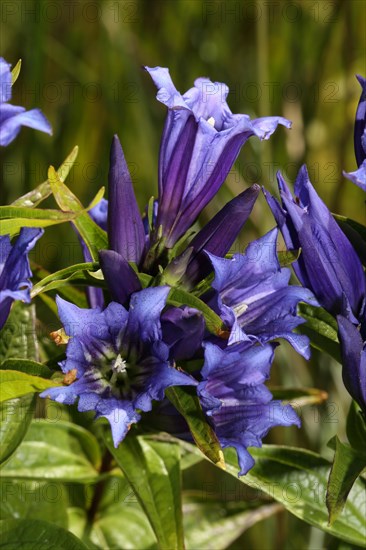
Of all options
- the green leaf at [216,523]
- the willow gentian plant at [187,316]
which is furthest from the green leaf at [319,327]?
the green leaf at [216,523]

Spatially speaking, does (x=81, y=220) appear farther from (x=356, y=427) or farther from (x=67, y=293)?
(x=356, y=427)

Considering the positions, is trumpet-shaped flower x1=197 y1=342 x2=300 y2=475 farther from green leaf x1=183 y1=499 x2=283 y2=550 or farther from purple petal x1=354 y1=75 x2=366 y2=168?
green leaf x1=183 y1=499 x2=283 y2=550

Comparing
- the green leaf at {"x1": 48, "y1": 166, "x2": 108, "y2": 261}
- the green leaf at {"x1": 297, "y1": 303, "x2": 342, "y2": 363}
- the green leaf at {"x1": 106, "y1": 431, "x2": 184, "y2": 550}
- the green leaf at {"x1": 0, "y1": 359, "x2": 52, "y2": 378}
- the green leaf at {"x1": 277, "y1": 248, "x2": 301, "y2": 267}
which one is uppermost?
the green leaf at {"x1": 48, "y1": 166, "x2": 108, "y2": 261}

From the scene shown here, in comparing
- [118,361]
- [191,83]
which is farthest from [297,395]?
[191,83]

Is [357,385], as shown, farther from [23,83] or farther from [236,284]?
[23,83]

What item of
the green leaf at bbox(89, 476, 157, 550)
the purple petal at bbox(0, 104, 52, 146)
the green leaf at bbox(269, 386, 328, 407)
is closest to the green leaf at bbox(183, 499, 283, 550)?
the green leaf at bbox(89, 476, 157, 550)

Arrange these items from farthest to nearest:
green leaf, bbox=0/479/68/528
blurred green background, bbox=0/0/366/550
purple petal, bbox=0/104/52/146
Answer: blurred green background, bbox=0/0/366/550
green leaf, bbox=0/479/68/528
purple petal, bbox=0/104/52/146
